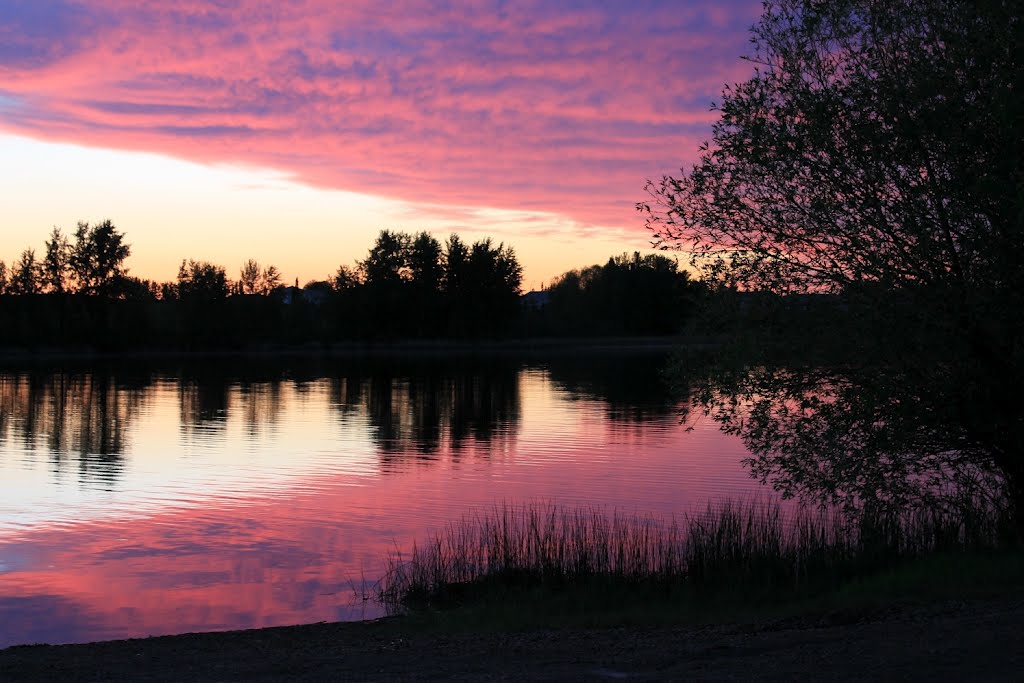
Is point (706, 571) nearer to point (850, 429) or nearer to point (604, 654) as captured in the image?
point (850, 429)

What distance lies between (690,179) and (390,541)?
10.7m

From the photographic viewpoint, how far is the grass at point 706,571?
15.8 m

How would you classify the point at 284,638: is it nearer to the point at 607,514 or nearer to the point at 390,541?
the point at 390,541

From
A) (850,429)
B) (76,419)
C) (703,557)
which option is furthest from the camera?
(76,419)

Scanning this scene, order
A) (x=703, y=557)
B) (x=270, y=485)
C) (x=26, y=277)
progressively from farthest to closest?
(x=26, y=277)
(x=270, y=485)
(x=703, y=557)

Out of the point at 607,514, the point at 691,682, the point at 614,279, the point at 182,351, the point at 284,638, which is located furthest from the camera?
the point at 614,279

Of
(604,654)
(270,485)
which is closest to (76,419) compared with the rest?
(270,485)

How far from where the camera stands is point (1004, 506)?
21.8 meters

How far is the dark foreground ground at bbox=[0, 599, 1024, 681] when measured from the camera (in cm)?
1105

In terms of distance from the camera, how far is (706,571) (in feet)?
62.2

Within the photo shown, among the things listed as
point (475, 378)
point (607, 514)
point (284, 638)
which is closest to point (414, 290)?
point (475, 378)

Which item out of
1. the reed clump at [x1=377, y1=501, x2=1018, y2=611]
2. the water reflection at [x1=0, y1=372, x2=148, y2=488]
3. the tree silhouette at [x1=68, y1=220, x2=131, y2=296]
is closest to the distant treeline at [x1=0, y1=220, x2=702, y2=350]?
the tree silhouette at [x1=68, y1=220, x2=131, y2=296]

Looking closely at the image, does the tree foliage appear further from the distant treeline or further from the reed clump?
the reed clump

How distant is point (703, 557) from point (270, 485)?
1788cm
